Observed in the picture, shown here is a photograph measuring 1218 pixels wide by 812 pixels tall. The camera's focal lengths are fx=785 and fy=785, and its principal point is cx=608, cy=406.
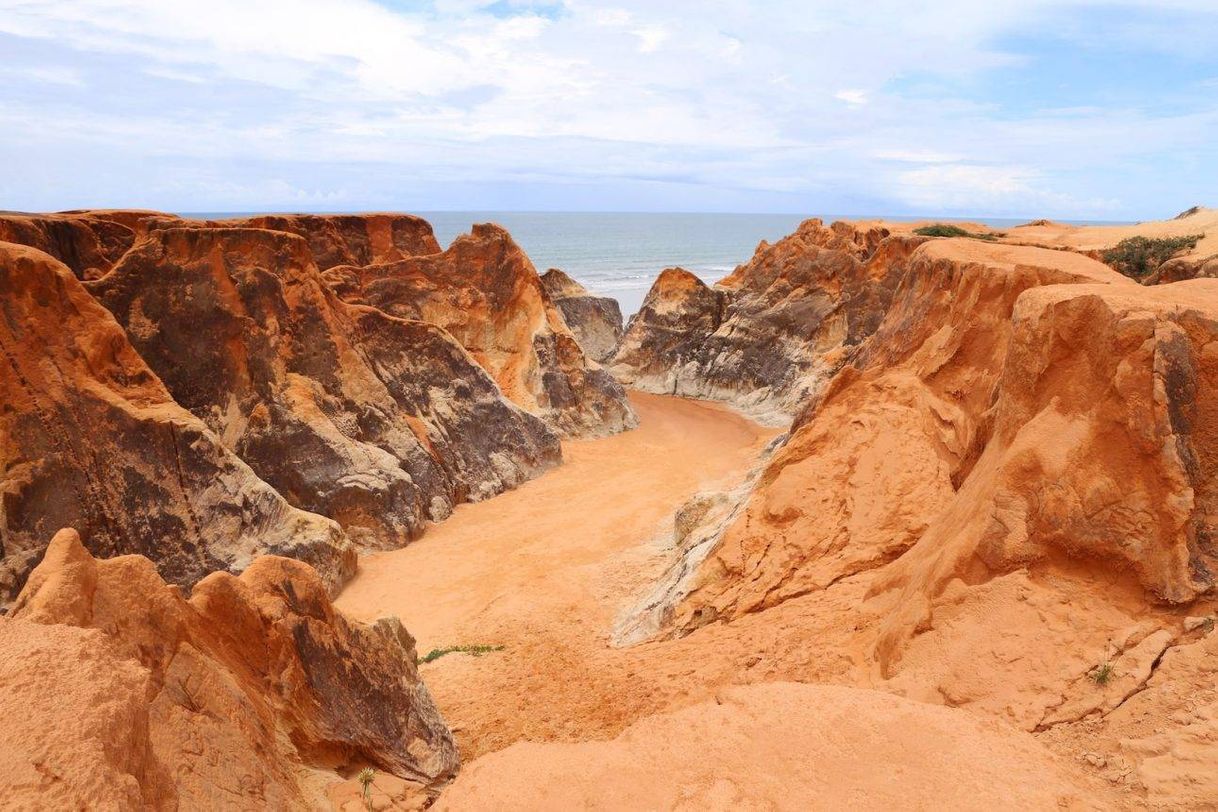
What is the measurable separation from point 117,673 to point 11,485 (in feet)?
24.3

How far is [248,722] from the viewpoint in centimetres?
479

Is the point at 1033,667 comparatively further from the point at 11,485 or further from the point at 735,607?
the point at 11,485

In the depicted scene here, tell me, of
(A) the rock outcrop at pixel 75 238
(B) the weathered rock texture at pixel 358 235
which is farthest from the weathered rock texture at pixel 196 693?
(B) the weathered rock texture at pixel 358 235

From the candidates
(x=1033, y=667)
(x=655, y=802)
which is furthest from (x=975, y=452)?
(x=655, y=802)

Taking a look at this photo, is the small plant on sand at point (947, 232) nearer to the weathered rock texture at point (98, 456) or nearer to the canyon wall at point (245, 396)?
the canyon wall at point (245, 396)

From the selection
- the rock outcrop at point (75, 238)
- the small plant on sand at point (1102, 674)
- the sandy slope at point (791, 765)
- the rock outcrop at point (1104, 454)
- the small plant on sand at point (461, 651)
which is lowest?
the small plant on sand at point (461, 651)

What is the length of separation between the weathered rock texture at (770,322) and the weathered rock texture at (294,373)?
12032 millimetres

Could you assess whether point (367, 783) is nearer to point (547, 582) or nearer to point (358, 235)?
point (547, 582)

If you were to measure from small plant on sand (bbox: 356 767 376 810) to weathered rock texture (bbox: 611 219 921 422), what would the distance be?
19232mm

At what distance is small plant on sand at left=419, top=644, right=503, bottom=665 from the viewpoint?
10.0 metres

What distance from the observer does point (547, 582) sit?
40.7ft

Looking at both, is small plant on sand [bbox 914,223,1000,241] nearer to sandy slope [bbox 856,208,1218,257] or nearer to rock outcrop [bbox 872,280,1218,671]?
sandy slope [bbox 856,208,1218,257]

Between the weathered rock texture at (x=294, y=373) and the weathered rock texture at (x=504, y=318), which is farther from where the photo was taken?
the weathered rock texture at (x=504, y=318)

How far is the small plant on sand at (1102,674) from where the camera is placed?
4465 millimetres
